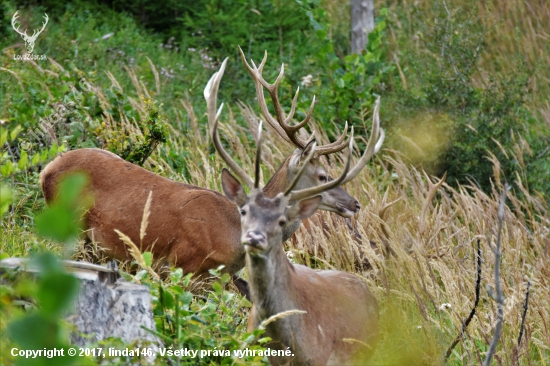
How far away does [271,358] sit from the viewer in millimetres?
3830

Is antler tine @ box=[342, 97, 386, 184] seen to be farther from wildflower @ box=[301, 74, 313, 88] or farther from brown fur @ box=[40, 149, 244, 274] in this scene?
wildflower @ box=[301, 74, 313, 88]

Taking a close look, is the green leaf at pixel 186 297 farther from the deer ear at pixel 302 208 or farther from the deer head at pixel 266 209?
the deer ear at pixel 302 208

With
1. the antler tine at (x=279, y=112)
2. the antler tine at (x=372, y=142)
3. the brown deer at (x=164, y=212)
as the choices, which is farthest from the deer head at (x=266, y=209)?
the antler tine at (x=279, y=112)

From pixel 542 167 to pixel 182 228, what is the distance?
4684mm

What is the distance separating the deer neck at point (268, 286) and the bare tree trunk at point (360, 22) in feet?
24.6

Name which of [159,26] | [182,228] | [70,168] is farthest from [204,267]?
[159,26]

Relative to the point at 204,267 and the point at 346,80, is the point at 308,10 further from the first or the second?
the point at 204,267

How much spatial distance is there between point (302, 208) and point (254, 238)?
73 cm

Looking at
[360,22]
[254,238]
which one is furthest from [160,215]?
[360,22]

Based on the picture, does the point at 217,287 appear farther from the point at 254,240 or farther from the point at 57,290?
the point at 57,290

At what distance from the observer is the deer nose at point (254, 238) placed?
3.74 m

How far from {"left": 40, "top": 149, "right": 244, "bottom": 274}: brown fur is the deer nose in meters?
1.52

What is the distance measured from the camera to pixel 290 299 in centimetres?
399

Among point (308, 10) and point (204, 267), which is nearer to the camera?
point (204, 267)
